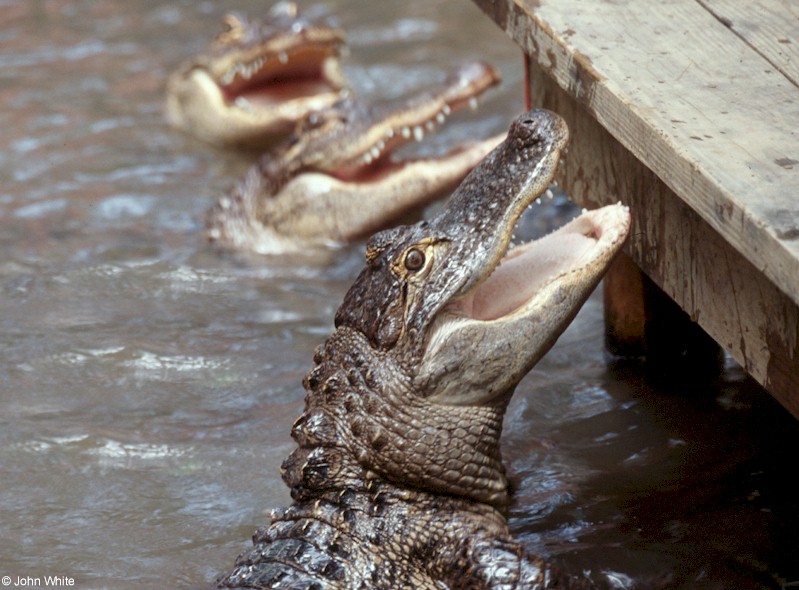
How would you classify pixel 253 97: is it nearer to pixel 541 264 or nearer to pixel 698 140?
pixel 541 264

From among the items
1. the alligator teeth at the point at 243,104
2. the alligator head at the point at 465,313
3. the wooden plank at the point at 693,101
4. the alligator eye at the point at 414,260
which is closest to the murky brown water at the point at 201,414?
the alligator teeth at the point at 243,104

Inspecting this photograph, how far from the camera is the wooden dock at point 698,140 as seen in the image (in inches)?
92.6

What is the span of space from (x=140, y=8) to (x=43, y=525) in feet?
18.3

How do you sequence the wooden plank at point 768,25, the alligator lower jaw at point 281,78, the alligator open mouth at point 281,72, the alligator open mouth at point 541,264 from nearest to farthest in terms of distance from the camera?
the wooden plank at point 768,25 → the alligator open mouth at point 541,264 → the alligator open mouth at point 281,72 → the alligator lower jaw at point 281,78

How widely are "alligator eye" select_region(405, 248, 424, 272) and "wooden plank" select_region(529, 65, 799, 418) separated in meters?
0.58

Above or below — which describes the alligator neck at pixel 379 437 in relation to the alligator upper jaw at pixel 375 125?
above

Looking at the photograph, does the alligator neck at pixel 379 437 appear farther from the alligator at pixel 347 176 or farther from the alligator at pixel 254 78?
the alligator at pixel 254 78

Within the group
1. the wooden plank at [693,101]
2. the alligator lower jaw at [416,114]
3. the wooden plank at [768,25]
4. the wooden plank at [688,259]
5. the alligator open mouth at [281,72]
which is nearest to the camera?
the wooden plank at [693,101]

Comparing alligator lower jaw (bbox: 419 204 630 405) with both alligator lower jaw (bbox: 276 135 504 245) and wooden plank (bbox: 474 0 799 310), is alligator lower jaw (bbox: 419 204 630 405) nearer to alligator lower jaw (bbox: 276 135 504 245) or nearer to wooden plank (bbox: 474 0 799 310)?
wooden plank (bbox: 474 0 799 310)

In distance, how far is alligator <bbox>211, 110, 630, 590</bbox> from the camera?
286 cm

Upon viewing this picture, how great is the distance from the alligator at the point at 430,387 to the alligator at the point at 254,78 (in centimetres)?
354

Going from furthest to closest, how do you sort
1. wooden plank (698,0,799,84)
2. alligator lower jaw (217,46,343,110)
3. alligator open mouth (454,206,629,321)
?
alligator lower jaw (217,46,343,110) < alligator open mouth (454,206,629,321) < wooden plank (698,0,799,84)

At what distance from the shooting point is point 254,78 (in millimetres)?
6867

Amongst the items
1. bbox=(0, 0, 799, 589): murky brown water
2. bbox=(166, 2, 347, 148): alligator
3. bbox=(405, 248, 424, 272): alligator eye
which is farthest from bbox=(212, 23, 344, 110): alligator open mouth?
bbox=(405, 248, 424, 272): alligator eye
